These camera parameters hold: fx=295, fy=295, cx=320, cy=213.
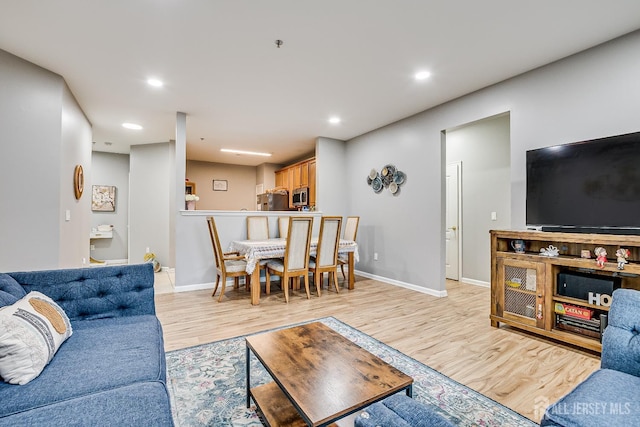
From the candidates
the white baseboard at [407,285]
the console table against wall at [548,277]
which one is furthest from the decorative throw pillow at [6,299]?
the white baseboard at [407,285]

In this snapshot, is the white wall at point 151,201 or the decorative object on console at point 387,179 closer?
the decorative object on console at point 387,179

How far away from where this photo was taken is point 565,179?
8.66ft

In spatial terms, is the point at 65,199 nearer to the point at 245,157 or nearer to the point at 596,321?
the point at 245,157

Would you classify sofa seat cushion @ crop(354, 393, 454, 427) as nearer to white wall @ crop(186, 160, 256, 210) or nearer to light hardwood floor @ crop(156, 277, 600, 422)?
light hardwood floor @ crop(156, 277, 600, 422)

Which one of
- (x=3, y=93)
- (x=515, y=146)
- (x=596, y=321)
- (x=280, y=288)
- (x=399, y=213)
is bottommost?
(x=280, y=288)

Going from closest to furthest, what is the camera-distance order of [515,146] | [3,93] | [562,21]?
[562,21] < [3,93] < [515,146]

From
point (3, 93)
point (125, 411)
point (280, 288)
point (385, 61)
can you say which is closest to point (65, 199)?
point (3, 93)

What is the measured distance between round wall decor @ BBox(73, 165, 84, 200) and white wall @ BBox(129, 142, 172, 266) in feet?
6.42

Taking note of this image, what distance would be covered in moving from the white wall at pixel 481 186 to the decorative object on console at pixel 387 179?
111cm

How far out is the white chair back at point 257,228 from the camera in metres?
4.93

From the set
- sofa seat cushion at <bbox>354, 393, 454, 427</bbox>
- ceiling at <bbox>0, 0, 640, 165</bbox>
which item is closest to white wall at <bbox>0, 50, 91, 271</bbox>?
ceiling at <bbox>0, 0, 640, 165</bbox>

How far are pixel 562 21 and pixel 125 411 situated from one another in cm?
363

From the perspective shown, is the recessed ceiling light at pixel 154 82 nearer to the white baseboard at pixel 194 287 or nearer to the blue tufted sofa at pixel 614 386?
the white baseboard at pixel 194 287

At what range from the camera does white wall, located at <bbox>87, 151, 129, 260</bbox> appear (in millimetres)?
6766
